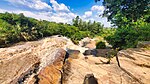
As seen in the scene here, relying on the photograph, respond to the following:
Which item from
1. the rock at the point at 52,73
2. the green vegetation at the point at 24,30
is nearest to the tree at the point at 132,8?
the rock at the point at 52,73

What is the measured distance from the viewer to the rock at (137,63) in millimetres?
6382

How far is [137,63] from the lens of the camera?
756 cm

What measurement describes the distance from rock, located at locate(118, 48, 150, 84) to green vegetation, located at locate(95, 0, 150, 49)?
375 cm

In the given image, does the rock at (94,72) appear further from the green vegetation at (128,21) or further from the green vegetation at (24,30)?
the green vegetation at (24,30)

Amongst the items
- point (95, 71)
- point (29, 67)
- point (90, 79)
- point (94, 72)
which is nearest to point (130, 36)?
point (95, 71)

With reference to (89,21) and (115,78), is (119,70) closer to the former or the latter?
(115,78)

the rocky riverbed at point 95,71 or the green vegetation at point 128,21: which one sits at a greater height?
→ the green vegetation at point 128,21

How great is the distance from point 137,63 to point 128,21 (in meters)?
9.11

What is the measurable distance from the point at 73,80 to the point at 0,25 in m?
31.2

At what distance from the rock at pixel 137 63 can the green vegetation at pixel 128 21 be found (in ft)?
12.3

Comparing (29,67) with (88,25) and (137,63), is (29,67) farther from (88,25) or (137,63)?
Answer: (88,25)

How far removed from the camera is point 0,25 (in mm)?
34375

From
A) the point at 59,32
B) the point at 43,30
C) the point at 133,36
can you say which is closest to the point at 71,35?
the point at 59,32

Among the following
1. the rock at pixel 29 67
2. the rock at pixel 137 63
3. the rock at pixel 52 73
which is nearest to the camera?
the rock at pixel 137 63
